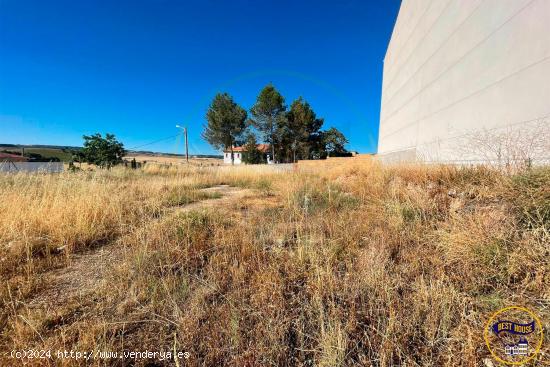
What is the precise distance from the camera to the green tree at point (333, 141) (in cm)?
2791

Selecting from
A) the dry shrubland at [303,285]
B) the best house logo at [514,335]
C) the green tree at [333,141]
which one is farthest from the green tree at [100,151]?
the green tree at [333,141]

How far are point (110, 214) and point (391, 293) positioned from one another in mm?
3382

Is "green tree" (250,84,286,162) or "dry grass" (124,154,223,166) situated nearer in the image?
"dry grass" (124,154,223,166)

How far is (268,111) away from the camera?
2480 centimetres

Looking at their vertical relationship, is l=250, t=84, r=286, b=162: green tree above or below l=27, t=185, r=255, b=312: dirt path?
above

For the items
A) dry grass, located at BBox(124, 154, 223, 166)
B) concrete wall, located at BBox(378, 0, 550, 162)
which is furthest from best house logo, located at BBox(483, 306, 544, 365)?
dry grass, located at BBox(124, 154, 223, 166)

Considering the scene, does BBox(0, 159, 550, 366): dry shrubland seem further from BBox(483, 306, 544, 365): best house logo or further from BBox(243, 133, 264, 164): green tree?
BBox(243, 133, 264, 164): green tree

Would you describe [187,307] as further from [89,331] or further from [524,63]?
[524,63]

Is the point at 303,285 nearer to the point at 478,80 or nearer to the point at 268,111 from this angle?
the point at 478,80

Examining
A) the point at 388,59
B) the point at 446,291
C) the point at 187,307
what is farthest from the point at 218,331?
the point at 388,59

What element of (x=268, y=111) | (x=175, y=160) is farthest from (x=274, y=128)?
(x=175, y=160)

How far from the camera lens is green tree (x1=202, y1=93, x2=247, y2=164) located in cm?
2583

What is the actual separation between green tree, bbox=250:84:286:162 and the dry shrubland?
2383 cm

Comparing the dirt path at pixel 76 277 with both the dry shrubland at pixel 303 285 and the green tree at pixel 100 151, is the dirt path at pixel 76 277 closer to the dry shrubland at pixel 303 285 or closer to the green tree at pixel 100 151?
the dry shrubland at pixel 303 285
